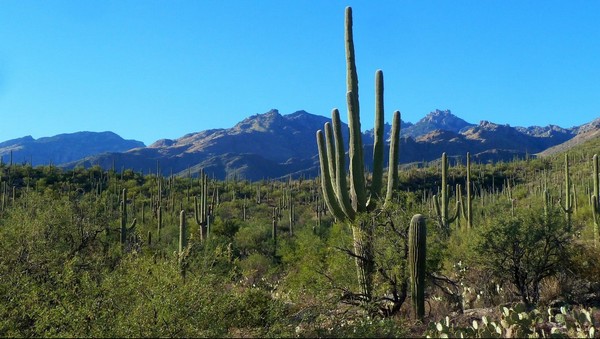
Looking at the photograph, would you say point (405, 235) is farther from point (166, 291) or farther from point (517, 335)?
point (166, 291)

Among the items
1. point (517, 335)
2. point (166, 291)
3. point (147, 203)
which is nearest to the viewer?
point (517, 335)

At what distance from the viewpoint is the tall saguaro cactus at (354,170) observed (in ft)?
35.9

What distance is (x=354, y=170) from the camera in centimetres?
1199

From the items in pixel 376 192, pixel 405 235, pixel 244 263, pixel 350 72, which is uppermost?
pixel 350 72

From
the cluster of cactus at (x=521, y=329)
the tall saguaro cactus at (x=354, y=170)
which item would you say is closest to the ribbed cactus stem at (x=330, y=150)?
the tall saguaro cactus at (x=354, y=170)

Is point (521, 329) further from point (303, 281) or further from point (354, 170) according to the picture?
point (354, 170)

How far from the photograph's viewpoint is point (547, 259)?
1234 cm

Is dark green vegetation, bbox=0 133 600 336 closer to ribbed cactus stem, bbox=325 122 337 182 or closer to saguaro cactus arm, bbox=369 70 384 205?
saguaro cactus arm, bbox=369 70 384 205

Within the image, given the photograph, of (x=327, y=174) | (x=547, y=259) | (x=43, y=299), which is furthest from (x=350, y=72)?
(x=43, y=299)

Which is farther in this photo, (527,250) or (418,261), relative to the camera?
(527,250)

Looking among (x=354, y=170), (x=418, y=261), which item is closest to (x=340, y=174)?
(x=354, y=170)

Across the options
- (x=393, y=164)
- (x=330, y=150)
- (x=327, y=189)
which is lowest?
(x=327, y=189)

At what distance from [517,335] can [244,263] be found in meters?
18.5

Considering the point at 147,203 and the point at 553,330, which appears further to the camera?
the point at 147,203
